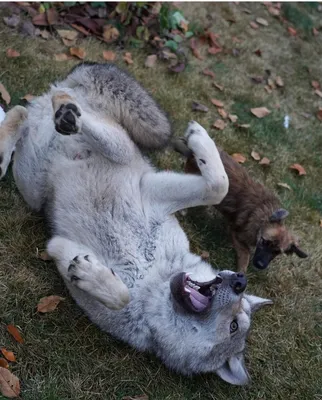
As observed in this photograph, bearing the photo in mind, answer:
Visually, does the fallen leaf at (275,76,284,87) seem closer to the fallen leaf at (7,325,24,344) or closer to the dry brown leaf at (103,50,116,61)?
the dry brown leaf at (103,50,116,61)

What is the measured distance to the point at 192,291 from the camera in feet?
11.6

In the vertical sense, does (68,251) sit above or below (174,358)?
above

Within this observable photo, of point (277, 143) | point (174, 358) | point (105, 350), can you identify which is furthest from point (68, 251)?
point (277, 143)

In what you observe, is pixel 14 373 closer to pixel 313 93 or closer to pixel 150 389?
pixel 150 389

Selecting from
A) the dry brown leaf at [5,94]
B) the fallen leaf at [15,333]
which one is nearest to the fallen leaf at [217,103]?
the dry brown leaf at [5,94]

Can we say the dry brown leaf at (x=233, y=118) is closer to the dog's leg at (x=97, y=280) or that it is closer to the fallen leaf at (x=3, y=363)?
the dog's leg at (x=97, y=280)

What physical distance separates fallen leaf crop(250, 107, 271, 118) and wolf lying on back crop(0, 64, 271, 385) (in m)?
2.79

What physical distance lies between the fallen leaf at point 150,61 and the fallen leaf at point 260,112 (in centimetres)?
140

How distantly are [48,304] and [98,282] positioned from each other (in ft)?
1.88

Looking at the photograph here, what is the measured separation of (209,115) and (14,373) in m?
3.99

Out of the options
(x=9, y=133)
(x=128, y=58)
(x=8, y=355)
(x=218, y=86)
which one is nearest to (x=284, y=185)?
(x=218, y=86)

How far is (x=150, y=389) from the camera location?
354cm

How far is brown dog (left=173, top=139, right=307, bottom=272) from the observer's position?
4707 mm

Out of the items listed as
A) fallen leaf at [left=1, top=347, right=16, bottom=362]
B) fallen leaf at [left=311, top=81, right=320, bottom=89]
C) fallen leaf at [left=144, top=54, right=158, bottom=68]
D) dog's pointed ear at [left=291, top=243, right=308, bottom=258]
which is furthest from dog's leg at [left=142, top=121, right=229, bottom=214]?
fallen leaf at [left=311, top=81, right=320, bottom=89]
